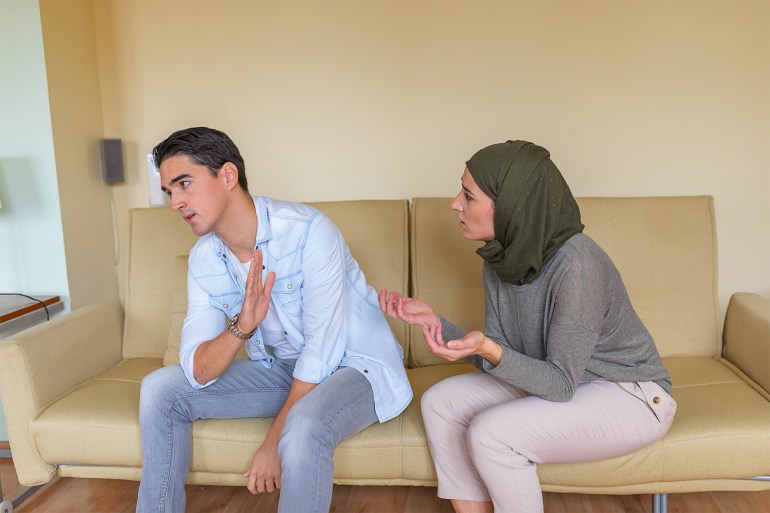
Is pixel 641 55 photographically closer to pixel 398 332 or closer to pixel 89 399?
pixel 398 332

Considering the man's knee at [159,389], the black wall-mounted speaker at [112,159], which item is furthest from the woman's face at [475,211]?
the black wall-mounted speaker at [112,159]

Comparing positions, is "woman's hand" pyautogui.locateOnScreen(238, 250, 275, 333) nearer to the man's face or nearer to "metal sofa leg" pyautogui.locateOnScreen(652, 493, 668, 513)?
the man's face

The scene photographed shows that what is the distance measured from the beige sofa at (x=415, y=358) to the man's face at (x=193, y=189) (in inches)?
23.0

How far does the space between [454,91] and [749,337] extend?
1.37 meters

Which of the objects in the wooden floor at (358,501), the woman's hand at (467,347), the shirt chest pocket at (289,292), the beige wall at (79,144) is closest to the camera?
the woman's hand at (467,347)

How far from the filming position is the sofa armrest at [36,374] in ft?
6.15

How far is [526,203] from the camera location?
1.51 m

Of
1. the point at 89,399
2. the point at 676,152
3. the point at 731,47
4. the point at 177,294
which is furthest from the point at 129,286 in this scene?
the point at 731,47

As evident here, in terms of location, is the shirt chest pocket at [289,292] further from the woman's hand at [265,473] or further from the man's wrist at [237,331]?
the woman's hand at [265,473]

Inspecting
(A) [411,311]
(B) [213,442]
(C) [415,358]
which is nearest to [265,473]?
(B) [213,442]

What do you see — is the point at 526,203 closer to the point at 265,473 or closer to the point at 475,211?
the point at 475,211

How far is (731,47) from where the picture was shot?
2490 millimetres

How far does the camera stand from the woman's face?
5.14 ft

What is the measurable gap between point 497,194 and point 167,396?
99cm
